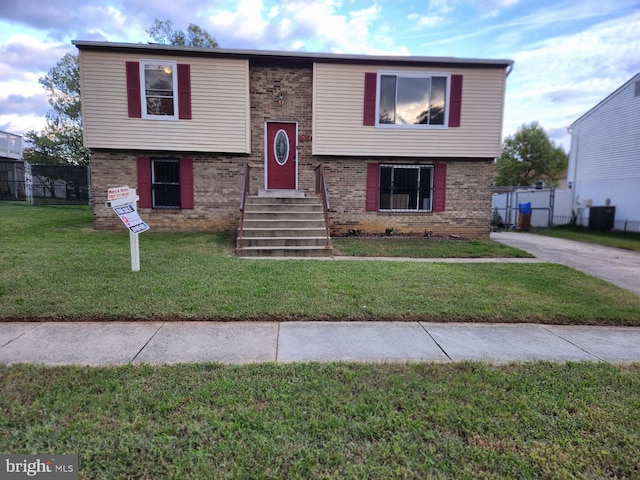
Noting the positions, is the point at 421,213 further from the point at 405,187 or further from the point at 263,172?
the point at 263,172

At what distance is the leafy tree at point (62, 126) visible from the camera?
25.3 metres

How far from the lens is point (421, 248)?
9555mm

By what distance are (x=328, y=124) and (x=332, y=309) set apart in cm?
780

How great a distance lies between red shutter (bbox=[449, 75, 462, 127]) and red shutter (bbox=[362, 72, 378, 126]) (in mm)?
2341

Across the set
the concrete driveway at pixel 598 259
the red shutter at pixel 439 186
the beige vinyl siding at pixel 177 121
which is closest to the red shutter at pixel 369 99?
the red shutter at pixel 439 186

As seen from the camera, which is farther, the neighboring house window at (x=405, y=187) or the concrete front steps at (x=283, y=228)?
the neighboring house window at (x=405, y=187)

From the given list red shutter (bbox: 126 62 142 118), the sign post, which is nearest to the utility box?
the sign post

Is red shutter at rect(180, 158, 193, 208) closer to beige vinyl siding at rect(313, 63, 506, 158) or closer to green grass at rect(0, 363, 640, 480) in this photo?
beige vinyl siding at rect(313, 63, 506, 158)

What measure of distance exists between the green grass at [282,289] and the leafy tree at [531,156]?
3677cm

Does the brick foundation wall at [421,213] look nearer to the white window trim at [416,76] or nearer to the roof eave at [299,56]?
the white window trim at [416,76]

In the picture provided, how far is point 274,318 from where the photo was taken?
14.7 ft

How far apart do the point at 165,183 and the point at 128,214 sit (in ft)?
18.2

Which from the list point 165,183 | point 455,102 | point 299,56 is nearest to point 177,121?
point 165,183

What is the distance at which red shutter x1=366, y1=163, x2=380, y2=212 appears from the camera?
11.6 m
